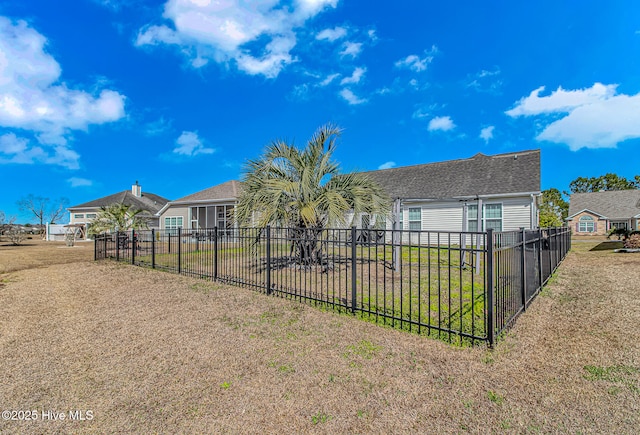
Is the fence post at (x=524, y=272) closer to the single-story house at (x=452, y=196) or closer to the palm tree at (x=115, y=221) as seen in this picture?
the single-story house at (x=452, y=196)

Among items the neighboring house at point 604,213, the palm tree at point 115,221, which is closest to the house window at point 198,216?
the palm tree at point 115,221

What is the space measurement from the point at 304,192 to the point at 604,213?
41662 mm

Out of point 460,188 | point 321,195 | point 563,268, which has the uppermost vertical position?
point 460,188

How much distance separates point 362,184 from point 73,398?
7410 mm

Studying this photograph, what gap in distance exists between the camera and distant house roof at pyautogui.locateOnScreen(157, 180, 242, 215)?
2031cm

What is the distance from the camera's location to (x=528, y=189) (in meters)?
14.1

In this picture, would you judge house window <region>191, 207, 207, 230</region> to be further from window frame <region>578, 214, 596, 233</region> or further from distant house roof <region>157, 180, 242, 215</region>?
window frame <region>578, 214, 596, 233</region>

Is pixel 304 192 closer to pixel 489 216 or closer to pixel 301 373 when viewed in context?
pixel 301 373

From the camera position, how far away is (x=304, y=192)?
8.12 metres

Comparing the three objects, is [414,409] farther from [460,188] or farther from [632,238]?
[460,188]

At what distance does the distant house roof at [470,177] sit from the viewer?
49.5 ft

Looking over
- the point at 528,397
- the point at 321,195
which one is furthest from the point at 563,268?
the point at 528,397

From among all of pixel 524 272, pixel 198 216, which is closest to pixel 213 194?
pixel 198 216

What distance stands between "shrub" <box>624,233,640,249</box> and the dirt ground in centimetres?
984
